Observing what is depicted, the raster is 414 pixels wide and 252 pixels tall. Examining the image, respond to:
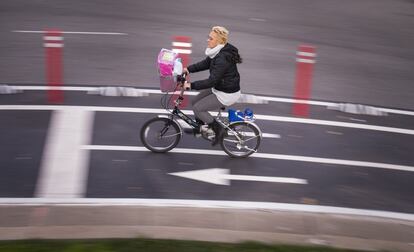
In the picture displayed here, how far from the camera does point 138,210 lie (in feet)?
23.9

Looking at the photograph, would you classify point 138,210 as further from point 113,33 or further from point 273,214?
point 113,33

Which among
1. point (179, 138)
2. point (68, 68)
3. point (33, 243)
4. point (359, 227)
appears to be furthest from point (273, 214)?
point (68, 68)

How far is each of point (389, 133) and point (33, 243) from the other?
21.2 feet

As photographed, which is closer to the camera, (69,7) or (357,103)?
(357,103)

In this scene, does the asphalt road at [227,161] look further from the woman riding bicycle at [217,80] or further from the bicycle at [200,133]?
the woman riding bicycle at [217,80]

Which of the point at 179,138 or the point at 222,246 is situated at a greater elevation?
the point at 179,138

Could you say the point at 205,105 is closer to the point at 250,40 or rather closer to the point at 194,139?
the point at 194,139

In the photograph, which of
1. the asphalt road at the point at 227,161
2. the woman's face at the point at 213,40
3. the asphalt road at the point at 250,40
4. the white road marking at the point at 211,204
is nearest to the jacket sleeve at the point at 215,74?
the woman's face at the point at 213,40

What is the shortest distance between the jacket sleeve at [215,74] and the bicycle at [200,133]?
0.58 m

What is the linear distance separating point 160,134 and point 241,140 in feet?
3.98

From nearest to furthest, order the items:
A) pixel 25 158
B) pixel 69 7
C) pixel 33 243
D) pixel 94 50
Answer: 1. pixel 33 243
2. pixel 25 158
3. pixel 94 50
4. pixel 69 7

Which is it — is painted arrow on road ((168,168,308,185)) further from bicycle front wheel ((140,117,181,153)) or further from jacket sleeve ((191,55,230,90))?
jacket sleeve ((191,55,230,90))

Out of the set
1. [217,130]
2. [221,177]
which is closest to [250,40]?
[217,130]

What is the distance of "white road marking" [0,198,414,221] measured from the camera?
24.4 feet
